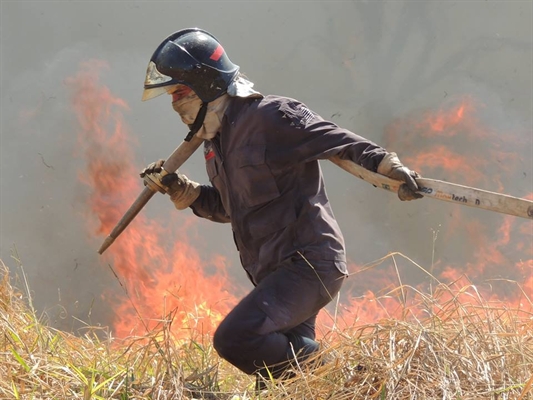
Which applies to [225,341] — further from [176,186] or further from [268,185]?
[176,186]

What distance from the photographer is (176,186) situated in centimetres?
508

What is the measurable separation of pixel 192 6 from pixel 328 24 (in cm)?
121

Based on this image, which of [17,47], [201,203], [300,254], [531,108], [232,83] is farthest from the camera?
[531,108]

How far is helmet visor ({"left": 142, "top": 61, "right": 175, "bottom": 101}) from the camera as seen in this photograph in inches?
181

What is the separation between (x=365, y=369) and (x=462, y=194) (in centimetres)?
87

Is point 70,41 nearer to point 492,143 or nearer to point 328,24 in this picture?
point 328,24

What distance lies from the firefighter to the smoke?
110 inches

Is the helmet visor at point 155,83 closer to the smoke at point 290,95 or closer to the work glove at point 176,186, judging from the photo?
the work glove at point 176,186

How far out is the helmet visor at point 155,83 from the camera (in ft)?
15.1

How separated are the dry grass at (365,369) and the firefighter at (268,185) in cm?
22

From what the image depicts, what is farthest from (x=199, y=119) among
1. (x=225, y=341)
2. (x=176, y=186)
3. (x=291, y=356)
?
(x=291, y=356)

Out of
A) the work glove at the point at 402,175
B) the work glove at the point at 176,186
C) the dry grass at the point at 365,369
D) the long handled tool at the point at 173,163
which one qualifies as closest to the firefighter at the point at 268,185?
the work glove at the point at 402,175

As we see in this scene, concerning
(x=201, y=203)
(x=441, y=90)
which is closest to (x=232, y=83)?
(x=201, y=203)

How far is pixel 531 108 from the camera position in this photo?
300 inches
